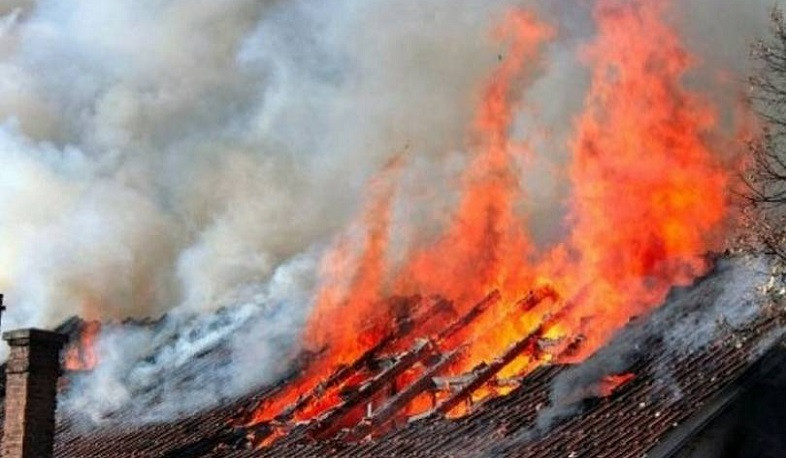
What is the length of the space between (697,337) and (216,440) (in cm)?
651

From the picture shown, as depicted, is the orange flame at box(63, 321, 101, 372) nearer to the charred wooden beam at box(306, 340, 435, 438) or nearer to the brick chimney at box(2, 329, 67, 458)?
the brick chimney at box(2, 329, 67, 458)

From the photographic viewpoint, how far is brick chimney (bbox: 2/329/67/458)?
13.1 meters

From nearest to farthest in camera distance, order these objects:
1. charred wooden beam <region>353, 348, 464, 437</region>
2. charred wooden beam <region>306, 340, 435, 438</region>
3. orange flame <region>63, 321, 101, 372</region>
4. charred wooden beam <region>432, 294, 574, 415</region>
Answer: charred wooden beam <region>432, 294, 574, 415</region> → charred wooden beam <region>353, 348, 464, 437</region> → charred wooden beam <region>306, 340, 435, 438</region> → orange flame <region>63, 321, 101, 372</region>

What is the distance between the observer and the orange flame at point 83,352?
1978 cm

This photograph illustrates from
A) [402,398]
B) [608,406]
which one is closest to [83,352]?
[402,398]

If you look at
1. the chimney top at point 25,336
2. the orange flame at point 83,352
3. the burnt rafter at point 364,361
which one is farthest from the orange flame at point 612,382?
the orange flame at point 83,352

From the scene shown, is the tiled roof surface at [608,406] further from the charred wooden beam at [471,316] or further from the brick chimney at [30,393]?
the charred wooden beam at [471,316]

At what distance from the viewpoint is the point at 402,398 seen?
13672 mm

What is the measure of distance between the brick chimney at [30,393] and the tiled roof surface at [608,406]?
169 centimetres

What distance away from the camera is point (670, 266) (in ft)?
47.5

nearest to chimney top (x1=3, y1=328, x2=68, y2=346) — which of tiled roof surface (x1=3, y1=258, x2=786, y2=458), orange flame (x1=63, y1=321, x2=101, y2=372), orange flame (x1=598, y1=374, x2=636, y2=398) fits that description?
tiled roof surface (x1=3, y1=258, x2=786, y2=458)

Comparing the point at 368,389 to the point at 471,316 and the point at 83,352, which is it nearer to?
the point at 471,316

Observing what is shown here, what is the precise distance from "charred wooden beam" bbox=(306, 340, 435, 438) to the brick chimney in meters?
3.33

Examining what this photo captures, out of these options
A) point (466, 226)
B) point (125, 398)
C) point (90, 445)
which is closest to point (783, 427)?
point (466, 226)
